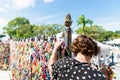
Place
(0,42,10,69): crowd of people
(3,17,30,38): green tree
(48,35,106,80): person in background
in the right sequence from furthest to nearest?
(3,17,30,38): green tree → (0,42,10,69): crowd of people → (48,35,106,80): person in background

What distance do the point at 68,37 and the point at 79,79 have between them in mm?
2125

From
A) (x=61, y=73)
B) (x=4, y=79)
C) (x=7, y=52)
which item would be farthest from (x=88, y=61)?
(x=7, y=52)

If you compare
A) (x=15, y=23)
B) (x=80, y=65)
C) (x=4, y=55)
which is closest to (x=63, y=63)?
(x=80, y=65)

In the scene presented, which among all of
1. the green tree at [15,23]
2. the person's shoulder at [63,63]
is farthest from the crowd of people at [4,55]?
the green tree at [15,23]

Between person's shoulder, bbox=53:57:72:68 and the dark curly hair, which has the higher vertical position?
the dark curly hair

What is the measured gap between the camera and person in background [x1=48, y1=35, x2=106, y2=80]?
→ 2275mm

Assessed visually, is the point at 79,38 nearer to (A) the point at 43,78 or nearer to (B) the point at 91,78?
(B) the point at 91,78

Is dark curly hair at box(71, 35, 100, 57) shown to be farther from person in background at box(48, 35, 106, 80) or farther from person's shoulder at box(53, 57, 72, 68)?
person's shoulder at box(53, 57, 72, 68)

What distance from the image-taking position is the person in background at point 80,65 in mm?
2275

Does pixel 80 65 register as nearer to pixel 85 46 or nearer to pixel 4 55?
pixel 85 46

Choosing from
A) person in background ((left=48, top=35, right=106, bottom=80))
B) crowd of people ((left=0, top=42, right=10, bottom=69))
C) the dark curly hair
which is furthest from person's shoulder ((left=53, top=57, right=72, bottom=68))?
crowd of people ((left=0, top=42, right=10, bottom=69))

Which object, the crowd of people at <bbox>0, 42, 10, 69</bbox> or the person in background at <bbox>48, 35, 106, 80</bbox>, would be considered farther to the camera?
the crowd of people at <bbox>0, 42, 10, 69</bbox>

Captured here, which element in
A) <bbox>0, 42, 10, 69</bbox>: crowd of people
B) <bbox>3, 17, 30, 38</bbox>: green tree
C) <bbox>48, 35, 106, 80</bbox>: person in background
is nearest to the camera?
<bbox>48, 35, 106, 80</bbox>: person in background

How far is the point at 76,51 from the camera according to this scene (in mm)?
2389
